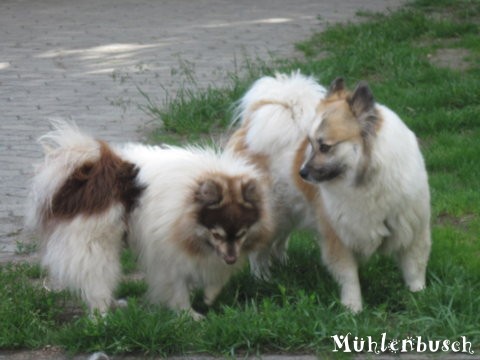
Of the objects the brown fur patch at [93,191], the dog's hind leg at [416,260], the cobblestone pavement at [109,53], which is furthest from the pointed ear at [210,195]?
the cobblestone pavement at [109,53]

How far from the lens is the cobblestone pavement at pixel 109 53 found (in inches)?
408

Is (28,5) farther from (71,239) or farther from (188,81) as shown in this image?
(71,239)

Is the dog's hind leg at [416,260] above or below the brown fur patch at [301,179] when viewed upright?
below

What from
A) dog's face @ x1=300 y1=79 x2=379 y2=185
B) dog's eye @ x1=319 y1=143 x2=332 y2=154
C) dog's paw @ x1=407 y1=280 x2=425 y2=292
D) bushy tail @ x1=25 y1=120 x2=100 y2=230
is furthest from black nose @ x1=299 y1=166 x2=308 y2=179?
bushy tail @ x1=25 y1=120 x2=100 y2=230

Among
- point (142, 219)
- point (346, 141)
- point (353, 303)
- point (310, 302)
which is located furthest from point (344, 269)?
point (142, 219)

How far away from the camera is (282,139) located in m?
6.62

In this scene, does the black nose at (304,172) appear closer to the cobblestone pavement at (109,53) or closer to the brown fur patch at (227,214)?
the brown fur patch at (227,214)

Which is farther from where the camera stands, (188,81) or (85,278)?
(188,81)

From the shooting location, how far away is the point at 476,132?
9273 millimetres

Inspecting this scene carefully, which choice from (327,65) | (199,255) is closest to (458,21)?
(327,65)

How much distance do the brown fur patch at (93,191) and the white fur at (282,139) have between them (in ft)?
3.46

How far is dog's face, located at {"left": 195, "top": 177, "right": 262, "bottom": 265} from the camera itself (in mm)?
5980

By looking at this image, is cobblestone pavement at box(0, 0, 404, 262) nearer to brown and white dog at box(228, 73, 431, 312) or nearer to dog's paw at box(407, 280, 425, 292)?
brown and white dog at box(228, 73, 431, 312)

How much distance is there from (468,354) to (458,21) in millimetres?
9516
